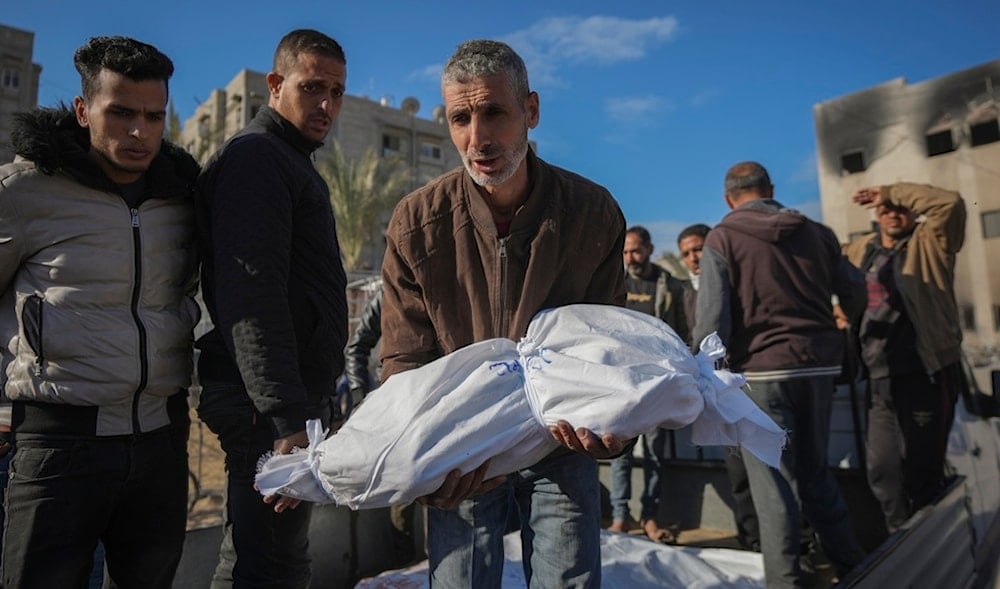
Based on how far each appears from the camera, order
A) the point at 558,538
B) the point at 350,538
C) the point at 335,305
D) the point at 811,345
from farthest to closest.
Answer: the point at 350,538 → the point at 811,345 → the point at 335,305 → the point at 558,538

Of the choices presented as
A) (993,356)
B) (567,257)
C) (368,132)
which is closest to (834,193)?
(993,356)

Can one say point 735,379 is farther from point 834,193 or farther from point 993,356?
point 834,193

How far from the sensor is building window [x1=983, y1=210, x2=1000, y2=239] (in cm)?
2569

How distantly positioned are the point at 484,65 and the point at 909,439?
12.7 ft

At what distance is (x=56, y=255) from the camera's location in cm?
175

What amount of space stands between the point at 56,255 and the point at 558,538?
164 centimetres

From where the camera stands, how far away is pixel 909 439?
3969 millimetres

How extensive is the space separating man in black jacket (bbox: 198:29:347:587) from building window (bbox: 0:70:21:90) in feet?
124

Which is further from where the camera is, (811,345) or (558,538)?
(811,345)

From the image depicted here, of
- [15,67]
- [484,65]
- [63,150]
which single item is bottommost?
[63,150]

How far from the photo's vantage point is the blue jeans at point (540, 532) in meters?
1.70

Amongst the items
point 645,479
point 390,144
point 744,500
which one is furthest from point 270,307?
point 390,144

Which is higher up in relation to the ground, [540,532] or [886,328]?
[886,328]

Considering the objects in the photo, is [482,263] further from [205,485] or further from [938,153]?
[938,153]
